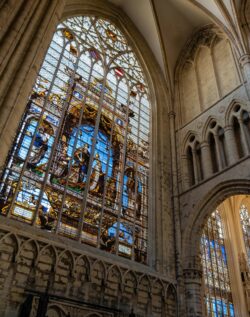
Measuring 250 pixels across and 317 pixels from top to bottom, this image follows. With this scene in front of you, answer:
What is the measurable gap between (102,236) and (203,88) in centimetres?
735

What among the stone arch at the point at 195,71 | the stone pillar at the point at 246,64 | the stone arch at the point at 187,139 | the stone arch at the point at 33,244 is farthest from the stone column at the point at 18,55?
the stone arch at the point at 195,71

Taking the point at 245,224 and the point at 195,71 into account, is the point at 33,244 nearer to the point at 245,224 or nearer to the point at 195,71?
the point at 195,71

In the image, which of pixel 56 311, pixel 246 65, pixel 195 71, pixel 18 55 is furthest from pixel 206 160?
pixel 18 55

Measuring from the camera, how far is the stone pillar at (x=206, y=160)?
33.7 feet

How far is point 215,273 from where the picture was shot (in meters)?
14.5

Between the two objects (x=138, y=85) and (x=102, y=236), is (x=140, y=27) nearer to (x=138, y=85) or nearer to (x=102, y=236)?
(x=138, y=85)

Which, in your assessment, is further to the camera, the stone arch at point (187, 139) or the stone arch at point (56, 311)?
the stone arch at point (187, 139)

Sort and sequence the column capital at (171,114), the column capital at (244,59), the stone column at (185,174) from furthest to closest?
the column capital at (171,114) → the stone column at (185,174) → the column capital at (244,59)

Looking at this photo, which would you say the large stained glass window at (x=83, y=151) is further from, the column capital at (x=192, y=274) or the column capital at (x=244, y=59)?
the column capital at (x=244, y=59)

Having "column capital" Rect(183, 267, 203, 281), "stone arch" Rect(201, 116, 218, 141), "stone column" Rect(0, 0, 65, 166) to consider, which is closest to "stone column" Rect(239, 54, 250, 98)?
"stone arch" Rect(201, 116, 218, 141)

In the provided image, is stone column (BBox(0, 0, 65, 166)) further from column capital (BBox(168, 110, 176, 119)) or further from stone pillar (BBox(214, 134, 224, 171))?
column capital (BBox(168, 110, 176, 119))

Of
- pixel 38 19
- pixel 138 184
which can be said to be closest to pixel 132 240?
pixel 138 184

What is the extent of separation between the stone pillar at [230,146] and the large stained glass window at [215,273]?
6034 mm

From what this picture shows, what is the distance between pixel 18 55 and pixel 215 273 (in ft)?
42.4
